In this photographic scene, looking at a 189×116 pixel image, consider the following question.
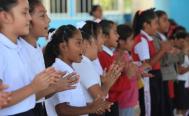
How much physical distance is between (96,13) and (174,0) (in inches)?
94.2

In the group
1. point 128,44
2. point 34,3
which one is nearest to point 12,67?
point 34,3

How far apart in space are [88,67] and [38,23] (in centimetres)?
48

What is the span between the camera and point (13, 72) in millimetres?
2043

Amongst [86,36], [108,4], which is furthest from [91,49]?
[108,4]

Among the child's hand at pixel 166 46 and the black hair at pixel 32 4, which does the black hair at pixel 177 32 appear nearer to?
the child's hand at pixel 166 46

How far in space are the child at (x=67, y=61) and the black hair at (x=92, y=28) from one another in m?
0.40

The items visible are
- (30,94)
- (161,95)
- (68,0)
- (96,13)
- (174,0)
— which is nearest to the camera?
(30,94)

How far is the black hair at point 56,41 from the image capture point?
111 inches

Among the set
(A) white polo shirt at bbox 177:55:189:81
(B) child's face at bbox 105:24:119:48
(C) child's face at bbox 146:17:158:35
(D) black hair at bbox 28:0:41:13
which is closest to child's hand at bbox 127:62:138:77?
(B) child's face at bbox 105:24:119:48

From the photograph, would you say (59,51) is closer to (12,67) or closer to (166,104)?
(12,67)

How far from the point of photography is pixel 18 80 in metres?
2.08

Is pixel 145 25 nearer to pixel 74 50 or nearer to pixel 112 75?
pixel 112 75

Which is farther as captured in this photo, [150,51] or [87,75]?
[150,51]

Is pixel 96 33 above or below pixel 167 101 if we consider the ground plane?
above
